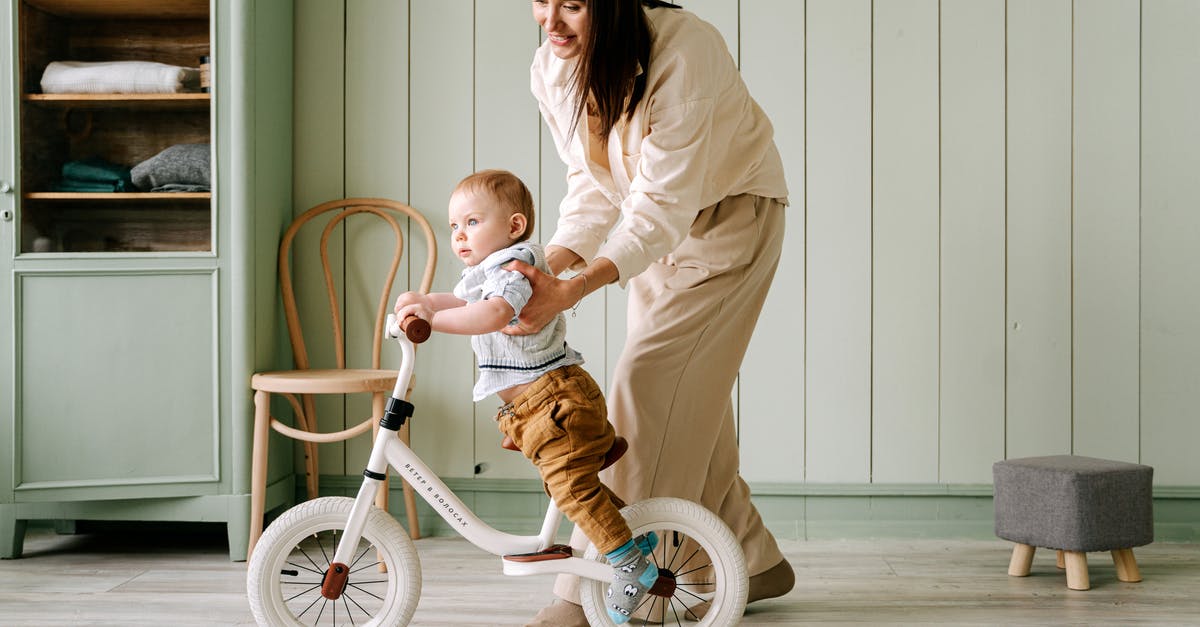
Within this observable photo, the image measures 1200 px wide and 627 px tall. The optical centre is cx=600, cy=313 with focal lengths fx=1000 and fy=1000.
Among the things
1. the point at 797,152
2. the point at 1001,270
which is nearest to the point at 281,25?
the point at 797,152

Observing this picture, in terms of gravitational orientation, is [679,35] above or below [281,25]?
below

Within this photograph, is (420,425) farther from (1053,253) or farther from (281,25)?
(1053,253)

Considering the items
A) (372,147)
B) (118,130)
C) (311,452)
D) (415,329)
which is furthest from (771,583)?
(118,130)

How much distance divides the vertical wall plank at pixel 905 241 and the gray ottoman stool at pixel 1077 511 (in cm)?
43

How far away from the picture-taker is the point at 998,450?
279 centimetres

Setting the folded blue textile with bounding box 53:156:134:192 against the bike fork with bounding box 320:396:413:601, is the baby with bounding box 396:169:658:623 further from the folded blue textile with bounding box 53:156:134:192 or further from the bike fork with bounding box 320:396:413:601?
the folded blue textile with bounding box 53:156:134:192

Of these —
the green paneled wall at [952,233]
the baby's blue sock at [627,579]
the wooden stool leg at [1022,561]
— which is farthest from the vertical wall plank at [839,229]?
the baby's blue sock at [627,579]

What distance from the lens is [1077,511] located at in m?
2.24

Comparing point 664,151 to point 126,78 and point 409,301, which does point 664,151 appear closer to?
point 409,301

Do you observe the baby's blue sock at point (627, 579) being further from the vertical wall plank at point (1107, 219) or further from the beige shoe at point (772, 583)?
the vertical wall plank at point (1107, 219)

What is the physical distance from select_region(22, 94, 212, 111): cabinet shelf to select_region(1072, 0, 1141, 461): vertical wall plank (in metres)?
2.36

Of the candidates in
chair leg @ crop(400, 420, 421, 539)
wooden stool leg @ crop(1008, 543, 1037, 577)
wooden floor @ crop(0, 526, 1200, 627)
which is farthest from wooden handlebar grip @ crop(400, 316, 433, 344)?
wooden stool leg @ crop(1008, 543, 1037, 577)

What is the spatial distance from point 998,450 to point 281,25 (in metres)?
2.32

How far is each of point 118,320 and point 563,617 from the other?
4.82ft
